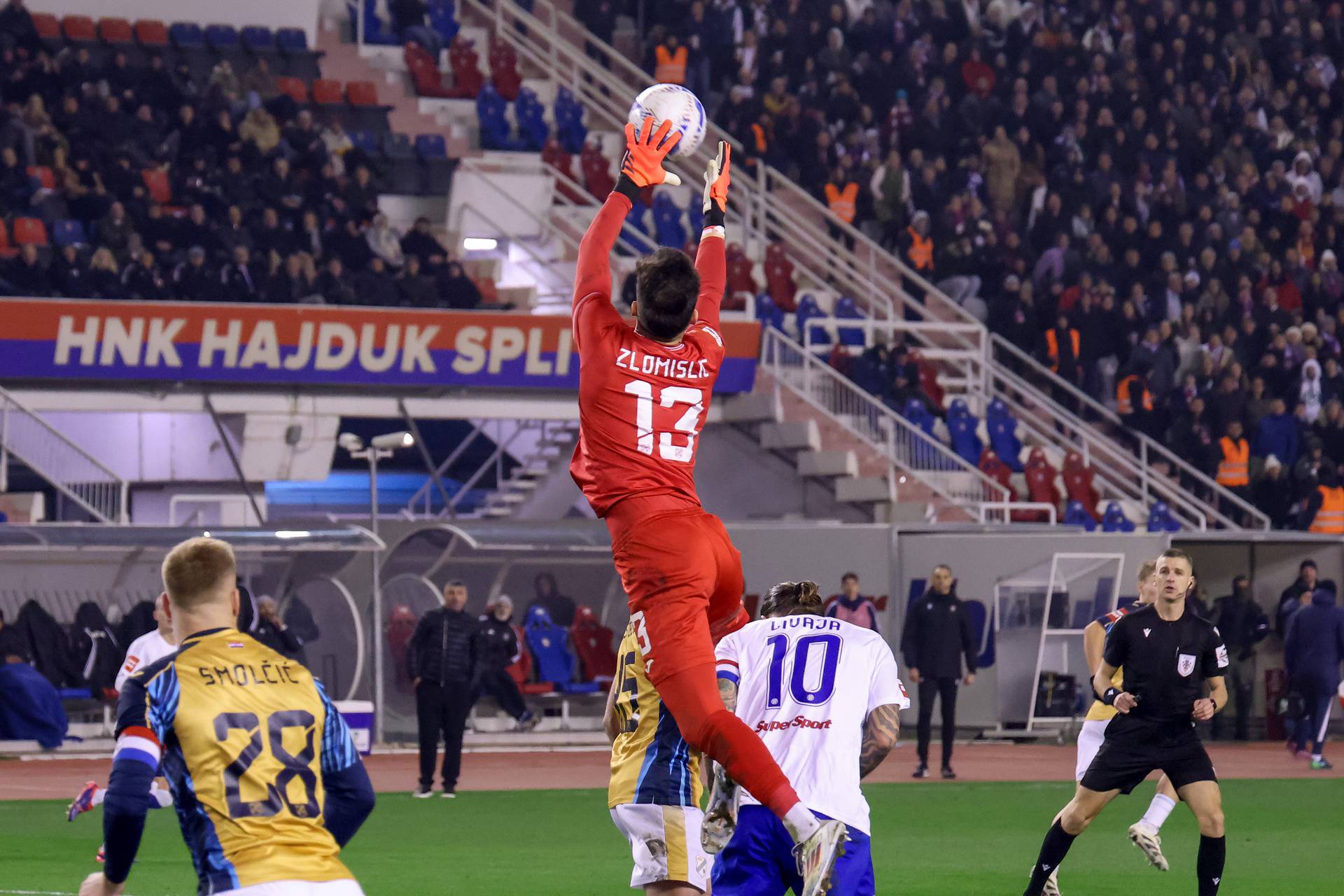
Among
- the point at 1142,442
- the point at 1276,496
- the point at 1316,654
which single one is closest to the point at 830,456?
the point at 1142,442

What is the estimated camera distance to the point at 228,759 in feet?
16.8

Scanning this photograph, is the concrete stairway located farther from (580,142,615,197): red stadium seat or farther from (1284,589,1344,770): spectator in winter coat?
(1284,589,1344,770): spectator in winter coat

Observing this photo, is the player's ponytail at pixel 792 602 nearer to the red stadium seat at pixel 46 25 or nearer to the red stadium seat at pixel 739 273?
the red stadium seat at pixel 739 273

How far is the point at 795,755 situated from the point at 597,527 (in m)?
17.3

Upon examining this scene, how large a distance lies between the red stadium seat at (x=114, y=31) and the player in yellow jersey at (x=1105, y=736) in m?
20.9

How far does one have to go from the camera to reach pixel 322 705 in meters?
5.29

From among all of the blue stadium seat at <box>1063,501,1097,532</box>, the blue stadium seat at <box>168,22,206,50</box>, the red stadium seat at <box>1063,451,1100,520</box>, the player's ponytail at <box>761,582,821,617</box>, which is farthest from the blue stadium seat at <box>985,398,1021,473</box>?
the player's ponytail at <box>761,582,821,617</box>

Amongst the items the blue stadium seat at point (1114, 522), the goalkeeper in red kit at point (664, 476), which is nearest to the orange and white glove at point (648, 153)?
the goalkeeper in red kit at point (664, 476)

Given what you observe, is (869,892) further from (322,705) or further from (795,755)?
(322,705)

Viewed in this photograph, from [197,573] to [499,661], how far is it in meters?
16.4

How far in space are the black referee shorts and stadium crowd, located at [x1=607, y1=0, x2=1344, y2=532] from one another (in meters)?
19.2

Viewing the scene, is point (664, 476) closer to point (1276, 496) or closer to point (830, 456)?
point (830, 456)

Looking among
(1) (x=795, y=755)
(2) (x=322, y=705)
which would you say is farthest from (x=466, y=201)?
(2) (x=322, y=705)

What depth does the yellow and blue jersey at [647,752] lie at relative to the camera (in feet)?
22.6
